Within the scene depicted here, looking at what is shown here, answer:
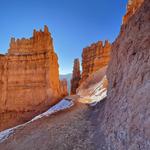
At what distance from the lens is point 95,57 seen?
43.3 m

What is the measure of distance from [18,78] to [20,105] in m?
3.65

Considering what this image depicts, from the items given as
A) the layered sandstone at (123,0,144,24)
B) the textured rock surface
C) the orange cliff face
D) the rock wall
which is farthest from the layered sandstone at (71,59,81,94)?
the rock wall

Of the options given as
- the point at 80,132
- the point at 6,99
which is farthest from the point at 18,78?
the point at 80,132

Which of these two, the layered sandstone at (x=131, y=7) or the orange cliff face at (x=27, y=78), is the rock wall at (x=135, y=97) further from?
the orange cliff face at (x=27, y=78)

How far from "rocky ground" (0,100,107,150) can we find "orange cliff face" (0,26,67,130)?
12796 millimetres

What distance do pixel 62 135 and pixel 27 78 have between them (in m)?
17.6

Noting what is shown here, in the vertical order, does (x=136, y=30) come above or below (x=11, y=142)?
above

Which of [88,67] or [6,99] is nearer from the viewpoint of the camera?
[6,99]

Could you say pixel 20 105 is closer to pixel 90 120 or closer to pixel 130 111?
pixel 90 120

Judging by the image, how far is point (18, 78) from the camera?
85.4ft

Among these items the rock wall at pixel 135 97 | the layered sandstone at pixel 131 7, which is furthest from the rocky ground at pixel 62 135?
the layered sandstone at pixel 131 7

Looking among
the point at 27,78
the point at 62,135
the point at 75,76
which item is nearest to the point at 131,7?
the point at 62,135

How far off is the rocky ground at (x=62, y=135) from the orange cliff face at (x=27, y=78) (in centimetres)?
1280

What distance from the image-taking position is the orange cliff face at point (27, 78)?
81.3 feet
